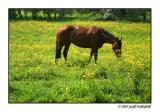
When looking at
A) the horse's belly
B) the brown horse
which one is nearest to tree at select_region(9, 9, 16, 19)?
the brown horse

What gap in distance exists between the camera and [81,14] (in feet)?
48.0

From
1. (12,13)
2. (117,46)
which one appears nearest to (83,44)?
(117,46)

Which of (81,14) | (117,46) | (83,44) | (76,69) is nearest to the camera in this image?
(81,14)

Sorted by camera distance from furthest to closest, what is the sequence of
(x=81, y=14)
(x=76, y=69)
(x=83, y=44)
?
(x=83, y=44) → (x=76, y=69) → (x=81, y=14)

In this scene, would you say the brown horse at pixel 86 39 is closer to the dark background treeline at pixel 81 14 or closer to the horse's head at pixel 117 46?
the horse's head at pixel 117 46

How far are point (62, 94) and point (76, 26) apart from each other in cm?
175

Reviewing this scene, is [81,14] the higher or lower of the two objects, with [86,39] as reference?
higher

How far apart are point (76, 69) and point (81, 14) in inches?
50.8

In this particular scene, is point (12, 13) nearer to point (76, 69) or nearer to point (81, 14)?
point (81, 14)

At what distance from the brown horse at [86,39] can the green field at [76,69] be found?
0.11m

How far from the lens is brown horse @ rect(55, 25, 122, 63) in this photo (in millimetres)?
14984

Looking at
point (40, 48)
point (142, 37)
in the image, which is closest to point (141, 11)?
point (142, 37)

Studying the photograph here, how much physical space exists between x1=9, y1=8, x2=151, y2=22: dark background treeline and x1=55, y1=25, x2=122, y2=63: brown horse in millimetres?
301
